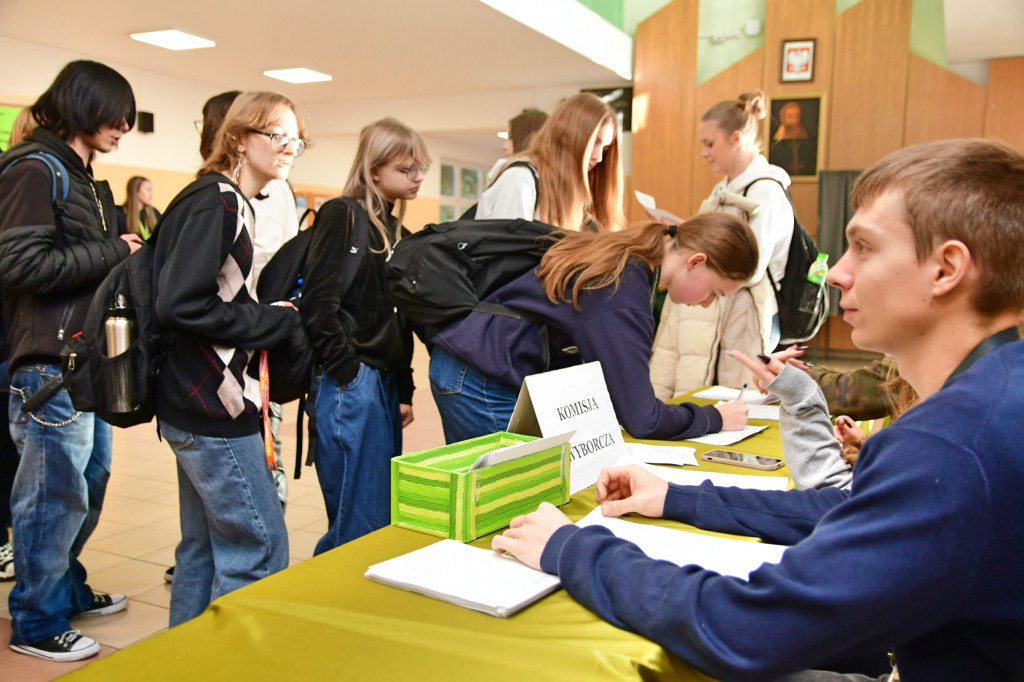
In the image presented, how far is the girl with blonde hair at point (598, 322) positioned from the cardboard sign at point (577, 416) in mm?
125

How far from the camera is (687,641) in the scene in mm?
861

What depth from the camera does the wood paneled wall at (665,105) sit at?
8.31m

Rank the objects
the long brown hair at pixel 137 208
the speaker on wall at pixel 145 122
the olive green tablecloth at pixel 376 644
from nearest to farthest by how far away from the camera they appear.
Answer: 1. the olive green tablecloth at pixel 376 644
2. the long brown hair at pixel 137 208
3. the speaker on wall at pixel 145 122

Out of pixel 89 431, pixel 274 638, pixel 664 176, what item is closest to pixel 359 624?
pixel 274 638

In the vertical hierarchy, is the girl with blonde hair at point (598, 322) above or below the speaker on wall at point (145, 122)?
below

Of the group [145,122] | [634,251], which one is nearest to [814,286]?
[634,251]

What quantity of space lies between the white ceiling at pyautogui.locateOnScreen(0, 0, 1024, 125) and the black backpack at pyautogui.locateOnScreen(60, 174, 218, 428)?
16.6ft

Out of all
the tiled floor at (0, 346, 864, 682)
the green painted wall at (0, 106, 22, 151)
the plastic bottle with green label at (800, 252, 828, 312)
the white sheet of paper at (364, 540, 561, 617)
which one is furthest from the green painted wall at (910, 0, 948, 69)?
the green painted wall at (0, 106, 22, 151)

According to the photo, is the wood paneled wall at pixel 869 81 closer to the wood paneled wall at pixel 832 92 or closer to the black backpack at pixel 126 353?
the wood paneled wall at pixel 832 92

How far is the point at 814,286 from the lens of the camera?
132 inches

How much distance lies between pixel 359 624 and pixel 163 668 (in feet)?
0.72

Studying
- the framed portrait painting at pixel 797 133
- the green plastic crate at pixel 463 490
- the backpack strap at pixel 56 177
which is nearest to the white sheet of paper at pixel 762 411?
the green plastic crate at pixel 463 490

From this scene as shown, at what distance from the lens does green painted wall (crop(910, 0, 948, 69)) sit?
298 inches

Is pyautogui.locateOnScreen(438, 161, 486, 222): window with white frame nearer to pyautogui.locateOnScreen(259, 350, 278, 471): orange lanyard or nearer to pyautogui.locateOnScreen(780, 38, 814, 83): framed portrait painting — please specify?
pyautogui.locateOnScreen(780, 38, 814, 83): framed portrait painting
